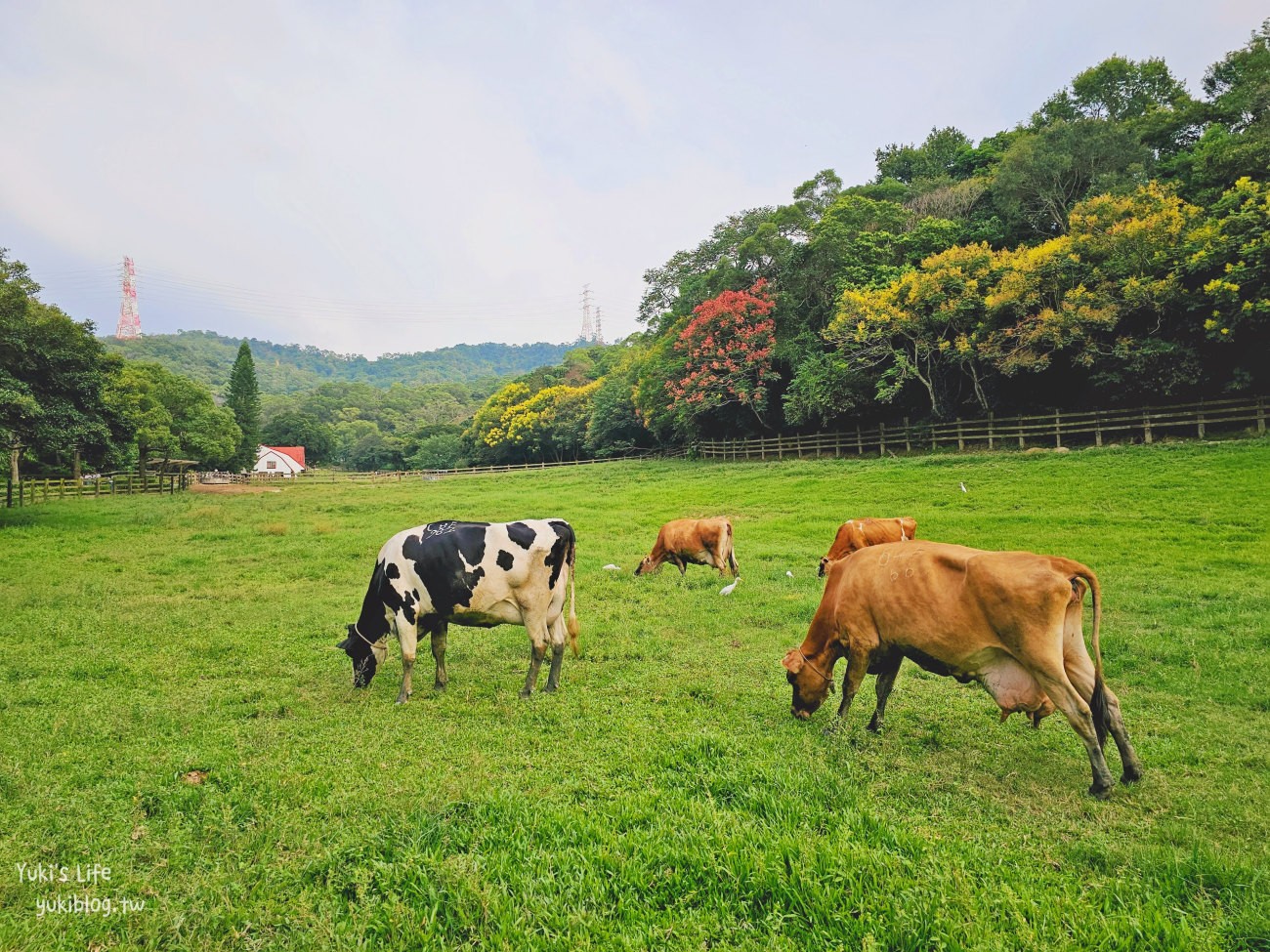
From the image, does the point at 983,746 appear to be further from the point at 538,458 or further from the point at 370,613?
the point at 538,458

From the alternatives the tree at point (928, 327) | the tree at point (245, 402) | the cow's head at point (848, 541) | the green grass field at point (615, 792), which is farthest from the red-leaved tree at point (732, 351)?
the tree at point (245, 402)

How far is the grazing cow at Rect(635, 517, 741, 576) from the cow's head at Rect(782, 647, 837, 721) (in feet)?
19.5

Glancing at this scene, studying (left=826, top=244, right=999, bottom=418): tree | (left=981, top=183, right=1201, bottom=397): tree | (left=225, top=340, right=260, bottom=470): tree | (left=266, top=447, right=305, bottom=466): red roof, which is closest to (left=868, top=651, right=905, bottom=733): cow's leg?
(left=981, top=183, right=1201, bottom=397): tree

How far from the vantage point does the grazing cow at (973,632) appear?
4016 millimetres

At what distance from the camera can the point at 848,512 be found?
17203 millimetres

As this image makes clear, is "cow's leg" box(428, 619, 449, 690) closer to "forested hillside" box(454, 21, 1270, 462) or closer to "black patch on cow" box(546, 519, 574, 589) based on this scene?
"black patch on cow" box(546, 519, 574, 589)

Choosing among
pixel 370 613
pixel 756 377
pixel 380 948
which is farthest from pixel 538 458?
pixel 380 948

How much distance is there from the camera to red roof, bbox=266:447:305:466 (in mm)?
88675

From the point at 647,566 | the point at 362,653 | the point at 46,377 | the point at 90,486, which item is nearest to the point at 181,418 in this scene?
the point at 90,486

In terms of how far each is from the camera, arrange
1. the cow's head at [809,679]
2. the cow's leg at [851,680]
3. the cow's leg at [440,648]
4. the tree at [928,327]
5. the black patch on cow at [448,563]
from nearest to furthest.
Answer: the cow's leg at [851,680] → the cow's head at [809,679] → the black patch on cow at [448,563] → the cow's leg at [440,648] → the tree at [928,327]

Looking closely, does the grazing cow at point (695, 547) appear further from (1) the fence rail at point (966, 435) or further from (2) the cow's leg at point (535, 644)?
(1) the fence rail at point (966, 435)

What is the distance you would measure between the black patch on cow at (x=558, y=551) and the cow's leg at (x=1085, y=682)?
425 centimetres

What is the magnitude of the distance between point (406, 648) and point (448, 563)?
95 cm

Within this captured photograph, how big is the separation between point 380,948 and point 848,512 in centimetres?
1626
